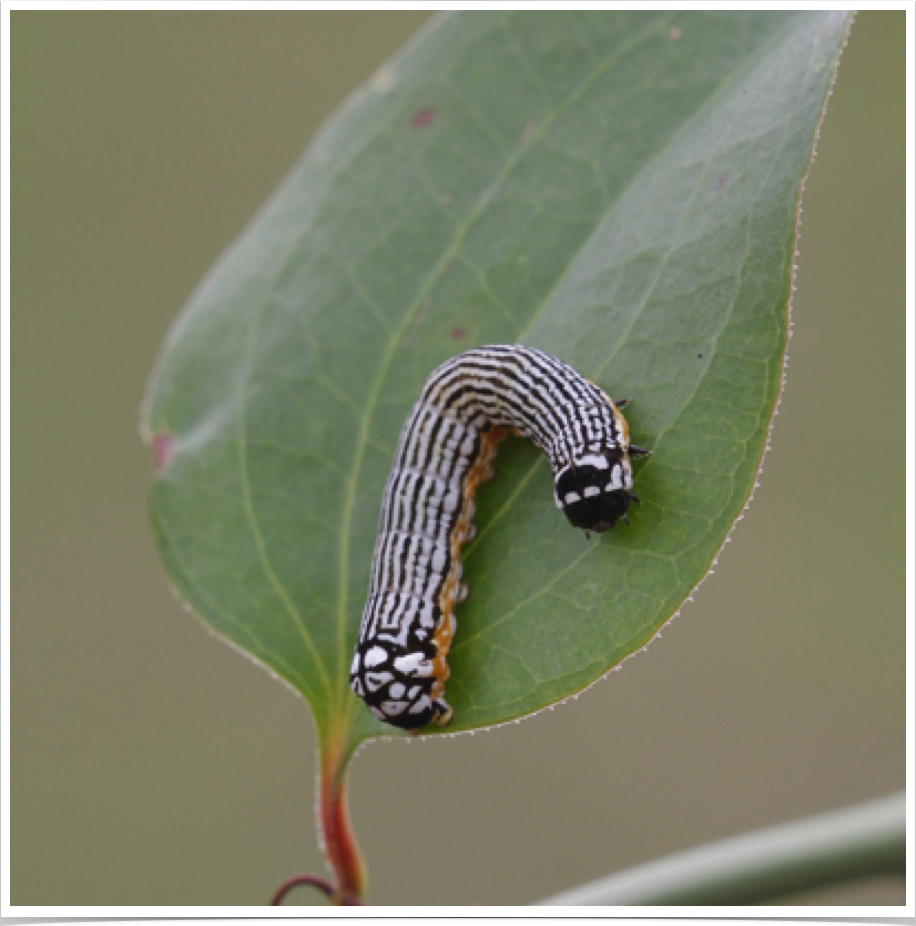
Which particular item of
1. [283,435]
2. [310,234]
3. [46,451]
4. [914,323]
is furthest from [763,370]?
[46,451]

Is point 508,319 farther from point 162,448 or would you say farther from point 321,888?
point 321,888

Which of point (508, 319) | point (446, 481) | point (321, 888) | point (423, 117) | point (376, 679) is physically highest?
point (423, 117)

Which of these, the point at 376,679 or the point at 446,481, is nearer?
the point at 376,679

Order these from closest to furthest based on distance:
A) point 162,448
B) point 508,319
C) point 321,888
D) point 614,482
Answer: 1. point 321,888
2. point 614,482
3. point 508,319
4. point 162,448

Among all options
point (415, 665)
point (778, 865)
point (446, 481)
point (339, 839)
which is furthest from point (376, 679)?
point (778, 865)

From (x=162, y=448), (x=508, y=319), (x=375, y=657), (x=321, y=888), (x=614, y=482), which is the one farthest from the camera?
(x=162, y=448)

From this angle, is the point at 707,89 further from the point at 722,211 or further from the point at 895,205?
the point at 895,205

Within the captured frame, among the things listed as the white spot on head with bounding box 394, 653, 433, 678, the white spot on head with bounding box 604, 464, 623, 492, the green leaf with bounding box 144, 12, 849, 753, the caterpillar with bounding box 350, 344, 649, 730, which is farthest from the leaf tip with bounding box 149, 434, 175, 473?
the white spot on head with bounding box 604, 464, 623, 492
